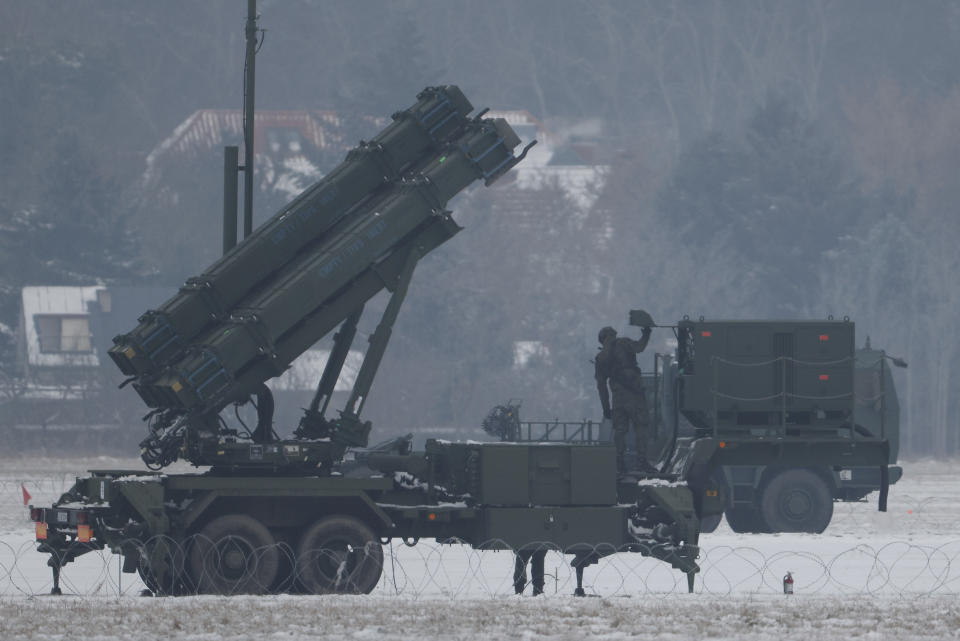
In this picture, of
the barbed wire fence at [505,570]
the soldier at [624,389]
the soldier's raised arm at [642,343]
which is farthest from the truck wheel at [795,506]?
the soldier's raised arm at [642,343]

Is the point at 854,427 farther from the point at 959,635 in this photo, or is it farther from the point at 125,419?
the point at 125,419

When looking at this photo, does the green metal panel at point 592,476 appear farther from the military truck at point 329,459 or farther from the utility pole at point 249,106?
the utility pole at point 249,106

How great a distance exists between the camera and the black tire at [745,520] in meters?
30.7

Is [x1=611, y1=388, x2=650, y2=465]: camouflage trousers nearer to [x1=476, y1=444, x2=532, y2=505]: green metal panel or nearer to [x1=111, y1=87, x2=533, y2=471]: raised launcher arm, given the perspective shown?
[x1=476, y1=444, x2=532, y2=505]: green metal panel

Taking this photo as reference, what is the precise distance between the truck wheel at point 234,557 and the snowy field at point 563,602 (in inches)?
27.6

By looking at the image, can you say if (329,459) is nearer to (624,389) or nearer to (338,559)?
(338,559)

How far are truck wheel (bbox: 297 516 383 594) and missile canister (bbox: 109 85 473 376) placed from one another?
2.43 metres

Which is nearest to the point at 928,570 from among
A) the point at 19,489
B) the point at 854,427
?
the point at 854,427

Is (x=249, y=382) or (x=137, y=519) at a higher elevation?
(x=249, y=382)

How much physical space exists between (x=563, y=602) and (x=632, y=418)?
376 cm

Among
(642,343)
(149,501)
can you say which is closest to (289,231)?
(149,501)

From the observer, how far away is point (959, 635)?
55.9 ft

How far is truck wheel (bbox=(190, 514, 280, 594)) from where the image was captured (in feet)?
67.7

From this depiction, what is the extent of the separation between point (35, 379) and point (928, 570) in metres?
53.5
